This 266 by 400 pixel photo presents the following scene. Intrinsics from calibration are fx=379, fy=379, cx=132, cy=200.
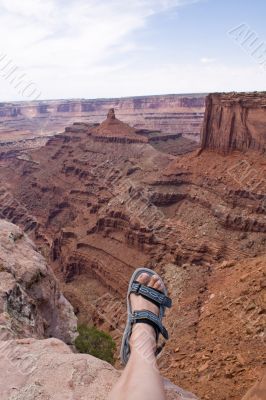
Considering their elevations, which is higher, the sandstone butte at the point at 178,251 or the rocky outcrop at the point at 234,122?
the rocky outcrop at the point at 234,122

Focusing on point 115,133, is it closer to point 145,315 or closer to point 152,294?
point 152,294

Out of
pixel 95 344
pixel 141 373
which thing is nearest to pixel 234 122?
pixel 95 344

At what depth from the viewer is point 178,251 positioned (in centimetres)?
3112

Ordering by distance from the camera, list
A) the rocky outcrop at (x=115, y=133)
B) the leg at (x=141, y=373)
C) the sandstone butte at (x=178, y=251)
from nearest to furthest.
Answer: the leg at (x=141, y=373), the sandstone butte at (x=178, y=251), the rocky outcrop at (x=115, y=133)

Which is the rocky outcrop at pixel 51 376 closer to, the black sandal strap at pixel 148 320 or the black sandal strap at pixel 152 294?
the black sandal strap at pixel 148 320

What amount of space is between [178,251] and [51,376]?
26.5 meters

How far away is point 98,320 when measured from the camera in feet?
103

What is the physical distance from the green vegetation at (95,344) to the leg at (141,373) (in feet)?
41.0

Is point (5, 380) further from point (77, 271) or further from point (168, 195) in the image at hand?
point (77, 271)

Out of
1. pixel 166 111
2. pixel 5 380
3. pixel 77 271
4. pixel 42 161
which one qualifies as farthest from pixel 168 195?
pixel 166 111

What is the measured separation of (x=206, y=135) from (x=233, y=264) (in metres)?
20.1

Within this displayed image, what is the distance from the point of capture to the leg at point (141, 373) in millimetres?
3980

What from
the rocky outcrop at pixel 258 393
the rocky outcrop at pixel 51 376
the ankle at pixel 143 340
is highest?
the ankle at pixel 143 340

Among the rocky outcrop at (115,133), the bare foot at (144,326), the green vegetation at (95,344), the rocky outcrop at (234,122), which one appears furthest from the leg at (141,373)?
the rocky outcrop at (115,133)
